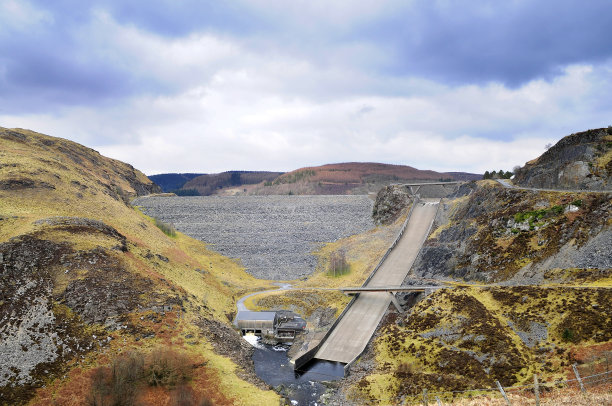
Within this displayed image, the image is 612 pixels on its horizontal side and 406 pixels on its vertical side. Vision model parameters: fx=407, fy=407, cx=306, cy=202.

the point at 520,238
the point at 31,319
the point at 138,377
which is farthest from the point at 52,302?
the point at 520,238

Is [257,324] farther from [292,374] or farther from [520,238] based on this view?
[520,238]

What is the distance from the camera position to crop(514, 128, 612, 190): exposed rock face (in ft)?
168

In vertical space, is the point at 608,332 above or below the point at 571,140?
below

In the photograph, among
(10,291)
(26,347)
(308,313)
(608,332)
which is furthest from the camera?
(308,313)

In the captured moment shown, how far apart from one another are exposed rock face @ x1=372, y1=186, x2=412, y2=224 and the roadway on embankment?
44.7 feet

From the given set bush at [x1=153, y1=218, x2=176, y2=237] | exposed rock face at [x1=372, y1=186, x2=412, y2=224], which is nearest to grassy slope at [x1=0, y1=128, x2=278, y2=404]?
bush at [x1=153, y1=218, x2=176, y2=237]

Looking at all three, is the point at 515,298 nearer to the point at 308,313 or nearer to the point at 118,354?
the point at 308,313

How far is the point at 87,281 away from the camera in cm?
4241

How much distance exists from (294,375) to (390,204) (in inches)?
2162

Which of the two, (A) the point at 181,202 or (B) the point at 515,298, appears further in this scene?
(A) the point at 181,202

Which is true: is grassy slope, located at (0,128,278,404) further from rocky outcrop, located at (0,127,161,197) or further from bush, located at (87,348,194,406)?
bush, located at (87,348,194,406)

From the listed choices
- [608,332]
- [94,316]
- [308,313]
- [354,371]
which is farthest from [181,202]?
[608,332]

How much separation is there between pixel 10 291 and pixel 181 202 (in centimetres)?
7627

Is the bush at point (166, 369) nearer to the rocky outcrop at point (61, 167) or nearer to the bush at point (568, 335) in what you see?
the bush at point (568, 335)
